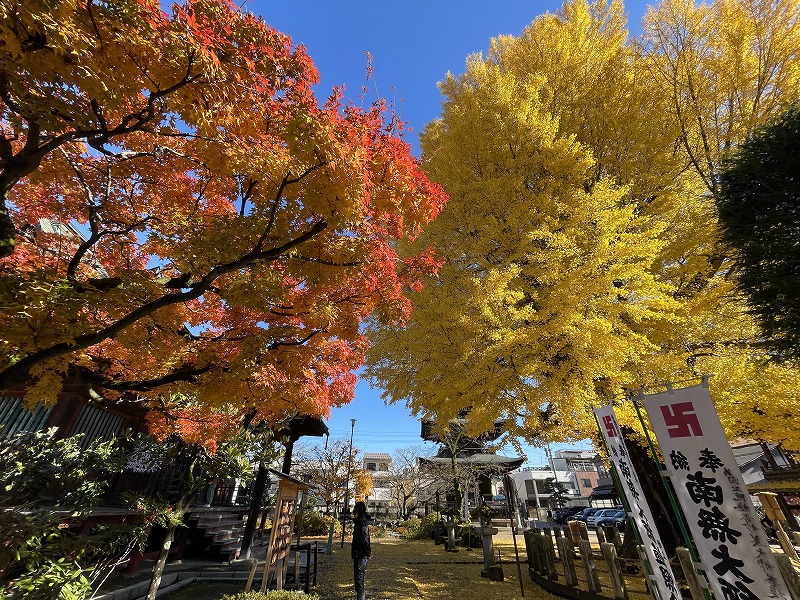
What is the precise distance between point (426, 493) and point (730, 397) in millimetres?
34356

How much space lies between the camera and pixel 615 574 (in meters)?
5.75

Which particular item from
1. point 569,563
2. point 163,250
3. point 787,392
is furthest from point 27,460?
point 787,392

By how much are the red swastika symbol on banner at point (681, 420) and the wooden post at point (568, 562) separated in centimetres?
492

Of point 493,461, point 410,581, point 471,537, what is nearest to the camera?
point 410,581

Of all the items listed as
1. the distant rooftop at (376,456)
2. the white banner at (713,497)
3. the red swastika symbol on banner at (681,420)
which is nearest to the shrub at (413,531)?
the white banner at (713,497)

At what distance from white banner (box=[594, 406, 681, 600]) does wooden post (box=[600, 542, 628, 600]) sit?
6.09 feet

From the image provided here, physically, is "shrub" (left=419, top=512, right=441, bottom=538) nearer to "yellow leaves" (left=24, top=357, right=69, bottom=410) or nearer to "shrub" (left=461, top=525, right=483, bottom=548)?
"shrub" (left=461, top=525, right=483, bottom=548)

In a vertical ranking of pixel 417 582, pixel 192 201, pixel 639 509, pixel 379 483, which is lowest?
pixel 417 582

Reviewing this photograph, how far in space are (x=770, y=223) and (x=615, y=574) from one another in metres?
5.90

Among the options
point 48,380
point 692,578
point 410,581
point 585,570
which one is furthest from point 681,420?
point 410,581

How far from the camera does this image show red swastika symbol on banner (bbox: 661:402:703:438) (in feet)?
11.3

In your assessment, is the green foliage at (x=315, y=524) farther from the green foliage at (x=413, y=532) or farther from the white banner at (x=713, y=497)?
the white banner at (x=713, y=497)

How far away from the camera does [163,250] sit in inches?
222

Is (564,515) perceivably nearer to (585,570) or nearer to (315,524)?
(315,524)
